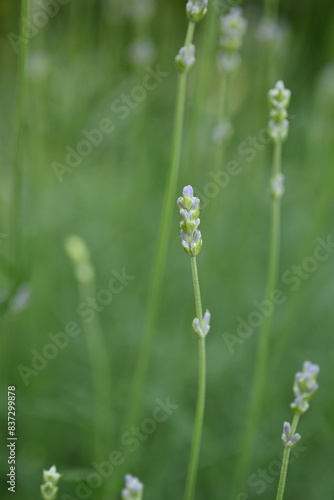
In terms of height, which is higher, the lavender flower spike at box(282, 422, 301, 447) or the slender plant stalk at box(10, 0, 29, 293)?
the slender plant stalk at box(10, 0, 29, 293)

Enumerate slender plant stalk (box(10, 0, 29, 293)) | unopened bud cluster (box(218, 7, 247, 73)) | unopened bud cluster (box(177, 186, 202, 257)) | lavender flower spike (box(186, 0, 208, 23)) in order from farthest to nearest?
unopened bud cluster (box(218, 7, 247, 73)) → slender plant stalk (box(10, 0, 29, 293)) → lavender flower spike (box(186, 0, 208, 23)) → unopened bud cluster (box(177, 186, 202, 257))

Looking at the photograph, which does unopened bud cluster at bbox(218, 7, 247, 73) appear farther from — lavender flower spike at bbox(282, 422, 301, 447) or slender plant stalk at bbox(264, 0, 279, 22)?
lavender flower spike at bbox(282, 422, 301, 447)

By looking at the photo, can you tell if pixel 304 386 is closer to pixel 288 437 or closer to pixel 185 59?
pixel 288 437

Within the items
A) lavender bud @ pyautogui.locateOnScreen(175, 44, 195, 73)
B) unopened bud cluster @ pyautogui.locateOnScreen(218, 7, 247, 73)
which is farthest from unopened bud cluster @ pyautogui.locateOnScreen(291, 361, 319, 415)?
unopened bud cluster @ pyautogui.locateOnScreen(218, 7, 247, 73)

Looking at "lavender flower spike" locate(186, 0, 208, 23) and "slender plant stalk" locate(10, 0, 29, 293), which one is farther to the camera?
"slender plant stalk" locate(10, 0, 29, 293)

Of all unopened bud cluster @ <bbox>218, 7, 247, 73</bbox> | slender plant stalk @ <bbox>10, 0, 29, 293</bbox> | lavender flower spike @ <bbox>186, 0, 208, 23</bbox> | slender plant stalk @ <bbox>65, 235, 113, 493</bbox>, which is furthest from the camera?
slender plant stalk @ <bbox>65, 235, 113, 493</bbox>

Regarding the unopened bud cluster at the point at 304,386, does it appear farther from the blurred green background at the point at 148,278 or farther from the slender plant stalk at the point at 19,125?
the slender plant stalk at the point at 19,125

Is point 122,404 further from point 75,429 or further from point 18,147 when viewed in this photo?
point 18,147
